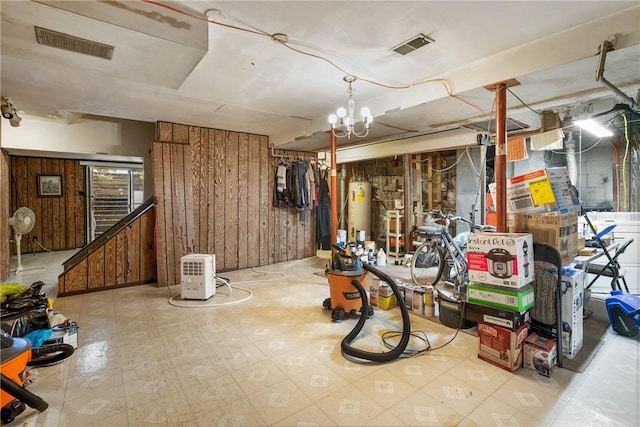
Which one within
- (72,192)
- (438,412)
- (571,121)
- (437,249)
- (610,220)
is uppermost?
(571,121)

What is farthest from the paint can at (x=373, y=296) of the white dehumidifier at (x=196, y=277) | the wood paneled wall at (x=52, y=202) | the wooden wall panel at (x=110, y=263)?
the wood paneled wall at (x=52, y=202)

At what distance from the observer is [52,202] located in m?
6.95

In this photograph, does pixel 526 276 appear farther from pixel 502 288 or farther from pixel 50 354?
pixel 50 354

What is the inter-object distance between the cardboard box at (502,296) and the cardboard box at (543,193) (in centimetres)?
68

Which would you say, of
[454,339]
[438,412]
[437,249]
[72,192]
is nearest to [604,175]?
[437,249]

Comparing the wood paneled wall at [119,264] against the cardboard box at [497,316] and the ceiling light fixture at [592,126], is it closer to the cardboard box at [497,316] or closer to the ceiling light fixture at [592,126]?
the cardboard box at [497,316]

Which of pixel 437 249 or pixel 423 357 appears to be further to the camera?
pixel 437 249

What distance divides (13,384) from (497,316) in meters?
3.05

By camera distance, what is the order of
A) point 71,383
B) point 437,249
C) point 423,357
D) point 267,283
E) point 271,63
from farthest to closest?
point 267,283
point 437,249
point 271,63
point 423,357
point 71,383

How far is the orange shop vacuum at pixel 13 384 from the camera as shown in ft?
5.27

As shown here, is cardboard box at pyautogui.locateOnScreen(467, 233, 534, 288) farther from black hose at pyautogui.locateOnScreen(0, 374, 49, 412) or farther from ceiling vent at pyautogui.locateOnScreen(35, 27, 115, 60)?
ceiling vent at pyautogui.locateOnScreen(35, 27, 115, 60)

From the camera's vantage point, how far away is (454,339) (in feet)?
8.77

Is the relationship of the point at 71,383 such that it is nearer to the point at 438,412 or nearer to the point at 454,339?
Answer: the point at 438,412

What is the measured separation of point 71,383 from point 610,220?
5812 mm
